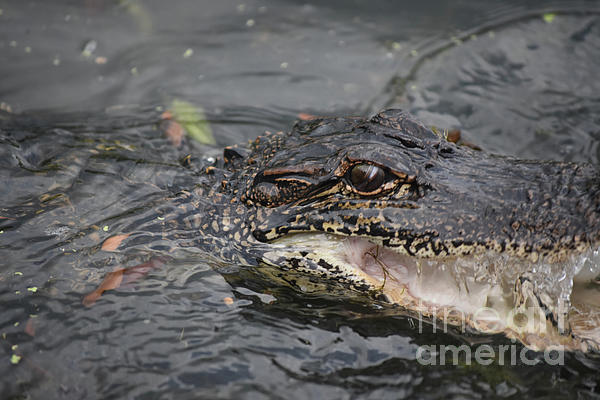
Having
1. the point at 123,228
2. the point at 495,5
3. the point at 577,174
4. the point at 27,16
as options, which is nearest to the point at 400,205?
the point at 577,174

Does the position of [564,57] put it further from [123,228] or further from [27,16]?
[27,16]

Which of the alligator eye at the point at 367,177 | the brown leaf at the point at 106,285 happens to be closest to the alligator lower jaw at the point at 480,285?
the alligator eye at the point at 367,177

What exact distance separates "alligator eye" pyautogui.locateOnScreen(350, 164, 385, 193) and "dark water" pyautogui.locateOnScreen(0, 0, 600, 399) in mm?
686

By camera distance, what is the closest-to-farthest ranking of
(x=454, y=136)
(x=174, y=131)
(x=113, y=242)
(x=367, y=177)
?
(x=367, y=177), (x=113, y=242), (x=454, y=136), (x=174, y=131)

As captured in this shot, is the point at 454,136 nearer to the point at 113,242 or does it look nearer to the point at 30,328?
the point at 113,242

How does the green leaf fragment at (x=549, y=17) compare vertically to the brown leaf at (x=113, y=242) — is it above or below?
above

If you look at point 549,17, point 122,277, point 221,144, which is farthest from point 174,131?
point 549,17

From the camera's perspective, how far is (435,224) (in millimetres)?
3012

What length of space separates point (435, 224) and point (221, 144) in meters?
2.72

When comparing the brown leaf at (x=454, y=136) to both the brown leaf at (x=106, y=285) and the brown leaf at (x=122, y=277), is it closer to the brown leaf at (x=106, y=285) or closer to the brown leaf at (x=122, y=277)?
the brown leaf at (x=122, y=277)

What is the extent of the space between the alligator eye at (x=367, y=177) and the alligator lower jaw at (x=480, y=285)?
365mm

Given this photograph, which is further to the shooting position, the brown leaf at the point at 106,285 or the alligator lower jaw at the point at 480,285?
the brown leaf at the point at 106,285

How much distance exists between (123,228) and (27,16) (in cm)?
463

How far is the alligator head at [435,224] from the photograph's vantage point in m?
2.81
